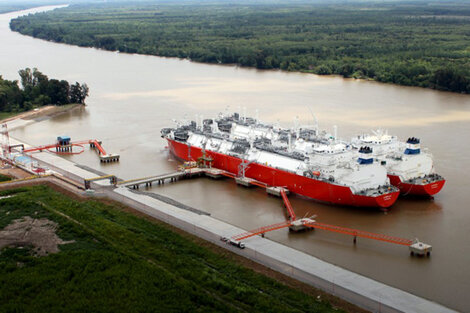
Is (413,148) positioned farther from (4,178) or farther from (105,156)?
(4,178)

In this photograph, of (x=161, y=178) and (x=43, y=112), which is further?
(x=43, y=112)

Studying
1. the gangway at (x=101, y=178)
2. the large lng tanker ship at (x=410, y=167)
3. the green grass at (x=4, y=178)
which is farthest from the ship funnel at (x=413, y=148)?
the green grass at (x=4, y=178)

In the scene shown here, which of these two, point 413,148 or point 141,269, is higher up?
point 413,148

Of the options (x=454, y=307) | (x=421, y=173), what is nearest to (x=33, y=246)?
(x=454, y=307)

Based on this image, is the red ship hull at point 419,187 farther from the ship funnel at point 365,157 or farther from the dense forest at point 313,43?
the dense forest at point 313,43

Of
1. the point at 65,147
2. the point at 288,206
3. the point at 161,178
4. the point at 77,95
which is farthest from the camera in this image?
the point at 77,95

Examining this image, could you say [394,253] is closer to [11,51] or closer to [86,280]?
[86,280]

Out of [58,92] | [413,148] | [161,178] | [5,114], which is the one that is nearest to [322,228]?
[413,148]
